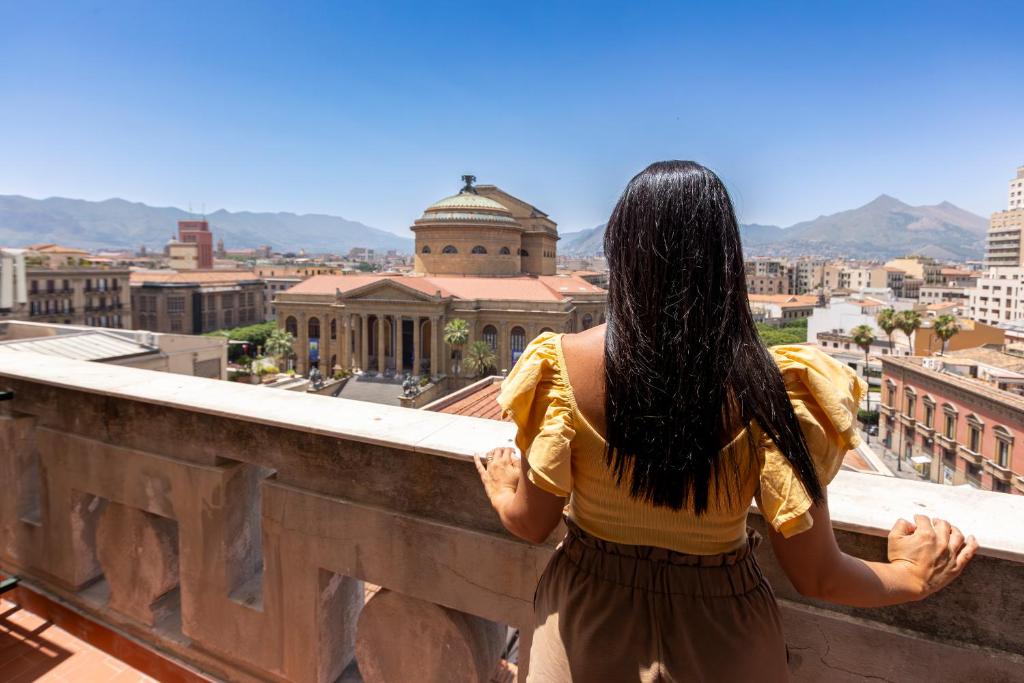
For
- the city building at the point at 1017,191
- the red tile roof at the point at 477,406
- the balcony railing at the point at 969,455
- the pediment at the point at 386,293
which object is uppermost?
the city building at the point at 1017,191

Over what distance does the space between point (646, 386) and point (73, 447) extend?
3051 millimetres

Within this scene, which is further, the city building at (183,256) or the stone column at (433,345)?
the city building at (183,256)

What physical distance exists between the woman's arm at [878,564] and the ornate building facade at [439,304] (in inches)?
1696

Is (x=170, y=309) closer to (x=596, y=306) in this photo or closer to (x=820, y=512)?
(x=596, y=306)

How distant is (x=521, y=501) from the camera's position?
4.88ft

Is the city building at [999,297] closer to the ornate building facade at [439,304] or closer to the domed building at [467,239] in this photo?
the ornate building facade at [439,304]

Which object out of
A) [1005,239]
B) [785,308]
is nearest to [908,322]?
[785,308]

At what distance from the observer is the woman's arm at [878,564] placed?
129 centimetres

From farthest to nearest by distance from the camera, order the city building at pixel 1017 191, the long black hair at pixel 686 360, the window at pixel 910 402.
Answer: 1. the city building at pixel 1017 191
2. the window at pixel 910 402
3. the long black hair at pixel 686 360

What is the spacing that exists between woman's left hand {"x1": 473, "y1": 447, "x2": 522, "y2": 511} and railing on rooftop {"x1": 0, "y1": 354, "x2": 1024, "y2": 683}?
198 millimetres

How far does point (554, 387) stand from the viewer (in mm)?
1372

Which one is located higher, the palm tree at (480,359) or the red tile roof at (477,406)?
the red tile roof at (477,406)

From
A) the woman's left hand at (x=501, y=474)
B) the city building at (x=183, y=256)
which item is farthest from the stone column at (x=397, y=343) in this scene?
the city building at (x=183, y=256)

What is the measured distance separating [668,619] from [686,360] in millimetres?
567
